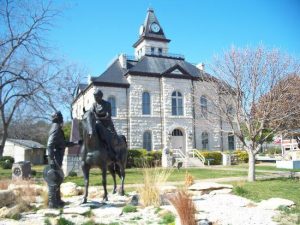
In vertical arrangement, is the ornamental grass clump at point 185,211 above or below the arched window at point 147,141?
below

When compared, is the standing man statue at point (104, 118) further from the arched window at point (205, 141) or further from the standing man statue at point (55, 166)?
the arched window at point (205, 141)

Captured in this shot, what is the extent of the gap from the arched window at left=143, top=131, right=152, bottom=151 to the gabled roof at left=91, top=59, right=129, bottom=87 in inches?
216

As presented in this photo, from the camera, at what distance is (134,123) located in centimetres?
3456

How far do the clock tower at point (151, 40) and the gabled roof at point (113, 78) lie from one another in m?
9.66

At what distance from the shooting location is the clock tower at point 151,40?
46781mm

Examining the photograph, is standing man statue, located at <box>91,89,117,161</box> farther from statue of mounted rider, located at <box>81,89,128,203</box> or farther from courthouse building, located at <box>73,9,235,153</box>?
courthouse building, located at <box>73,9,235,153</box>

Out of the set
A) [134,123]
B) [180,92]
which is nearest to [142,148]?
[134,123]

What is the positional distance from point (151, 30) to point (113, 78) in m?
15.8

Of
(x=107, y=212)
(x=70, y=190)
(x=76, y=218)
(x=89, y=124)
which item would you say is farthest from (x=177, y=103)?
(x=76, y=218)

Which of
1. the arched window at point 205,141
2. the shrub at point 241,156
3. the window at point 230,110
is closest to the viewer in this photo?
the window at point 230,110

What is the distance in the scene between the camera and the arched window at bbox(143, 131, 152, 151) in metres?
35.0

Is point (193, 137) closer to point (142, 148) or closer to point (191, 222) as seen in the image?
point (142, 148)

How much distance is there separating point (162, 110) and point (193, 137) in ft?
14.9

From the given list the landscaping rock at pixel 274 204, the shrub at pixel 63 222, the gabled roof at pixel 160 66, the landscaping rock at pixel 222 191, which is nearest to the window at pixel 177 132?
the gabled roof at pixel 160 66
